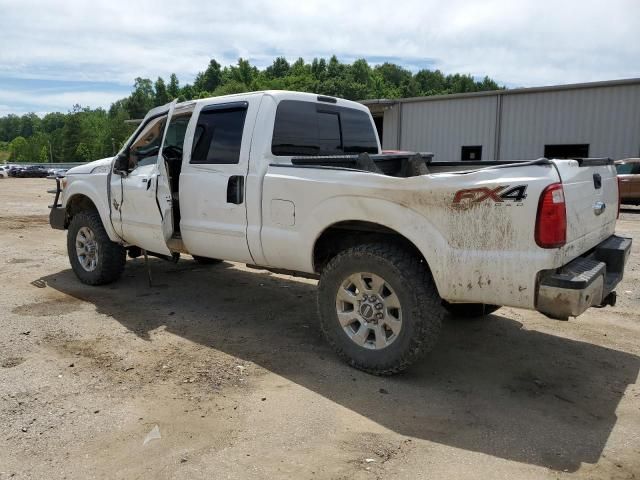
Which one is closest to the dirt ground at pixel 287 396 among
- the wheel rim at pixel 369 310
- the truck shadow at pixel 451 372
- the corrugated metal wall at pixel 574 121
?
the truck shadow at pixel 451 372

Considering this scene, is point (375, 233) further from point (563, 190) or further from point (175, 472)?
point (175, 472)

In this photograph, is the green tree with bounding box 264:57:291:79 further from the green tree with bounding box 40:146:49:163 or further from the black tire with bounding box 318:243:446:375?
the black tire with bounding box 318:243:446:375

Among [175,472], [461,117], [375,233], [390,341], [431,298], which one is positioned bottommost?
[175,472]

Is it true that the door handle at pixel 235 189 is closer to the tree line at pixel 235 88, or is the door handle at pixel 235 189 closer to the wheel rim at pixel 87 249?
the wheel rim at pixel 87 249

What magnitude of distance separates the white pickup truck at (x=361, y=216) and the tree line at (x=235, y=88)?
7786 cm

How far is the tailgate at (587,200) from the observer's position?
3.36 meters

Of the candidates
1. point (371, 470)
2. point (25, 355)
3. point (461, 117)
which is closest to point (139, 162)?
point (25, 355)

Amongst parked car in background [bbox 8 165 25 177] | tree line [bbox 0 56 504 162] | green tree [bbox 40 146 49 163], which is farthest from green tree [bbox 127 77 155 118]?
parked car in background [bbox 8 165 25 177]

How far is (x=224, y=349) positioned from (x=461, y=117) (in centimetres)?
1867

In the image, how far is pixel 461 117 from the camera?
2116 cm

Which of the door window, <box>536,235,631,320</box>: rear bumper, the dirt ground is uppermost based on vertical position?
the door window

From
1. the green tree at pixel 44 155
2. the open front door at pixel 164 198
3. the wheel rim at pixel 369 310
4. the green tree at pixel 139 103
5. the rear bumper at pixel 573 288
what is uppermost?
the green tree at pixel 139 103

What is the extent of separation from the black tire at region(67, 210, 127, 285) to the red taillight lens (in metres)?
4.91

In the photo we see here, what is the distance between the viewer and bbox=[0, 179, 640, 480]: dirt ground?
2.95m
